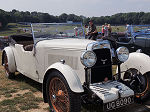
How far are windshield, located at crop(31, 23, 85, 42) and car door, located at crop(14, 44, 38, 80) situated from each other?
1.57 ft

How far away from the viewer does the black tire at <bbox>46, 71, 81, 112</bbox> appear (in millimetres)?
2551

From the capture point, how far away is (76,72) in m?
3.19

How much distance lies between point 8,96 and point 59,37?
1780 mm

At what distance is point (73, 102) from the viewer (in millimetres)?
2545

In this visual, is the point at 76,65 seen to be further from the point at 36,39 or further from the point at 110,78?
the point at 36,39

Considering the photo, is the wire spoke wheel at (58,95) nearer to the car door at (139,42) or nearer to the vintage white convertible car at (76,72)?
the vintage white convertible car at (76,72)

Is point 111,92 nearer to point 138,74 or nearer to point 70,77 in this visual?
point 70,77

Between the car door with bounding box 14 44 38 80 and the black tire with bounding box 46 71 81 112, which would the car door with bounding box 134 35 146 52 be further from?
the black tire with bounding box 46 71 81 112

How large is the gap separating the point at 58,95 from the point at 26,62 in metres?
1.78

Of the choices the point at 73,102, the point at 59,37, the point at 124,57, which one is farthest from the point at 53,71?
the point at 59,37

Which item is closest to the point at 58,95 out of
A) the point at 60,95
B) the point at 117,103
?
the point at 60,95

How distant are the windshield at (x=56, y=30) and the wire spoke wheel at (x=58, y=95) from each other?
1.44m

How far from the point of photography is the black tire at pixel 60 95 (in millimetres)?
2551

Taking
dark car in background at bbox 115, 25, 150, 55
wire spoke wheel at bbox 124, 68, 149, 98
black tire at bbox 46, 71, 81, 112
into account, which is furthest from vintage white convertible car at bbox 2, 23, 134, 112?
dark car in background at bbox 115, 25, 150, 55
